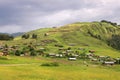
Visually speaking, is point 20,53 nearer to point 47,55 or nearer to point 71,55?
point 47,55

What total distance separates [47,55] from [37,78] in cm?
12725

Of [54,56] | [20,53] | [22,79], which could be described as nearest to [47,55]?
[54,56]

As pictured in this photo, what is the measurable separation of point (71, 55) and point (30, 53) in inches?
1033

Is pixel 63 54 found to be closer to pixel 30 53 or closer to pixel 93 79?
pixel 30 53

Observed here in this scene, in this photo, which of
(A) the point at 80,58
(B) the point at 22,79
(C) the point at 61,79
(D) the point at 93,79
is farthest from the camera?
(A) the point at 80,58

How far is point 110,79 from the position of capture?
70812 mm

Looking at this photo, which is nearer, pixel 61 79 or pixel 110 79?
pixel 61 79

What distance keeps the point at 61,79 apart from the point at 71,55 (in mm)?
127080

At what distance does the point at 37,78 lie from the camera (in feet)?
199

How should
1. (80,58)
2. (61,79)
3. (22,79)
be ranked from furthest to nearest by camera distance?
(80,58) → (61,79) → (22,79)

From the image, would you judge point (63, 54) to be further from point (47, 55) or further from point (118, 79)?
point (118, 79)

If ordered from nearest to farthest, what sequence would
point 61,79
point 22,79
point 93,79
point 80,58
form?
point 22,79
point 61,79
point 93,79
point 80,58

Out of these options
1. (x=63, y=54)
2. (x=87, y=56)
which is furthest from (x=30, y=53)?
(x=87, y=56)

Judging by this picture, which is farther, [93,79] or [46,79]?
[93,79]
